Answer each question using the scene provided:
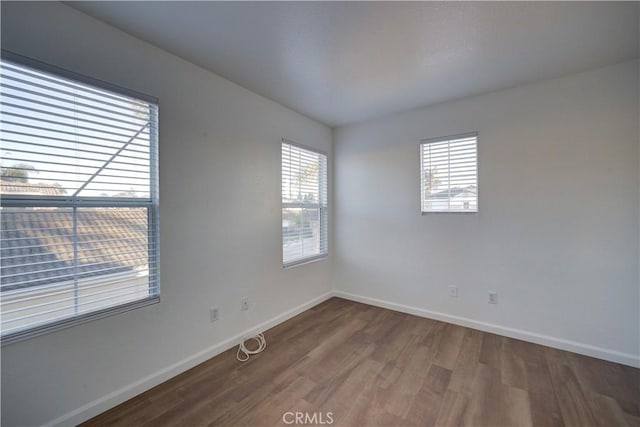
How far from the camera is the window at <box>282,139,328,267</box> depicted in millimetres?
3041

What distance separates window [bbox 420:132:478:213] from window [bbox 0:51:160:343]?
277cm

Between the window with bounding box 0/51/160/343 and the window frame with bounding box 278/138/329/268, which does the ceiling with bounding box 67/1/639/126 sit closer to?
the window with bounding box 0/51/160/343

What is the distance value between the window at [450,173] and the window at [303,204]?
4.51ft

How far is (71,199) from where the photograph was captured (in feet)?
4.97

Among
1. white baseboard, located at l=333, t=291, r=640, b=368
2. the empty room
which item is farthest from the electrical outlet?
white baseboard, located at l=333, t=291, r=640, b=368

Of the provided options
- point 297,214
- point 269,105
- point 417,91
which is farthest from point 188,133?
point 417,91

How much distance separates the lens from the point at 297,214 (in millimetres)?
3219

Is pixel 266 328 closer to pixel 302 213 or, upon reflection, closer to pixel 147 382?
pixel 147 382

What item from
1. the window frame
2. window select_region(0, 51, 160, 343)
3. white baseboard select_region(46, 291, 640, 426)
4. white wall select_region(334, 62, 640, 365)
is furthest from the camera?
the window frame

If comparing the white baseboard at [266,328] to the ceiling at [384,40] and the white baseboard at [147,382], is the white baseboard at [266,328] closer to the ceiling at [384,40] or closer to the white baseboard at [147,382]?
the white baseboard at [147,382]

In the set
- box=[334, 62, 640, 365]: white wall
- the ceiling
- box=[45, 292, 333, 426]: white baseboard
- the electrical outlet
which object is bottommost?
box=[45, 292, 333, 426]: white baseboard

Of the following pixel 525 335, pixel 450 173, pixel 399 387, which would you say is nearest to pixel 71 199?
pixel 399 387

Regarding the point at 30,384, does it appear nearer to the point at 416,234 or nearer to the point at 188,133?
the point at 188,133

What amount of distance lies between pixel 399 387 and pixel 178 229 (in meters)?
2.08
